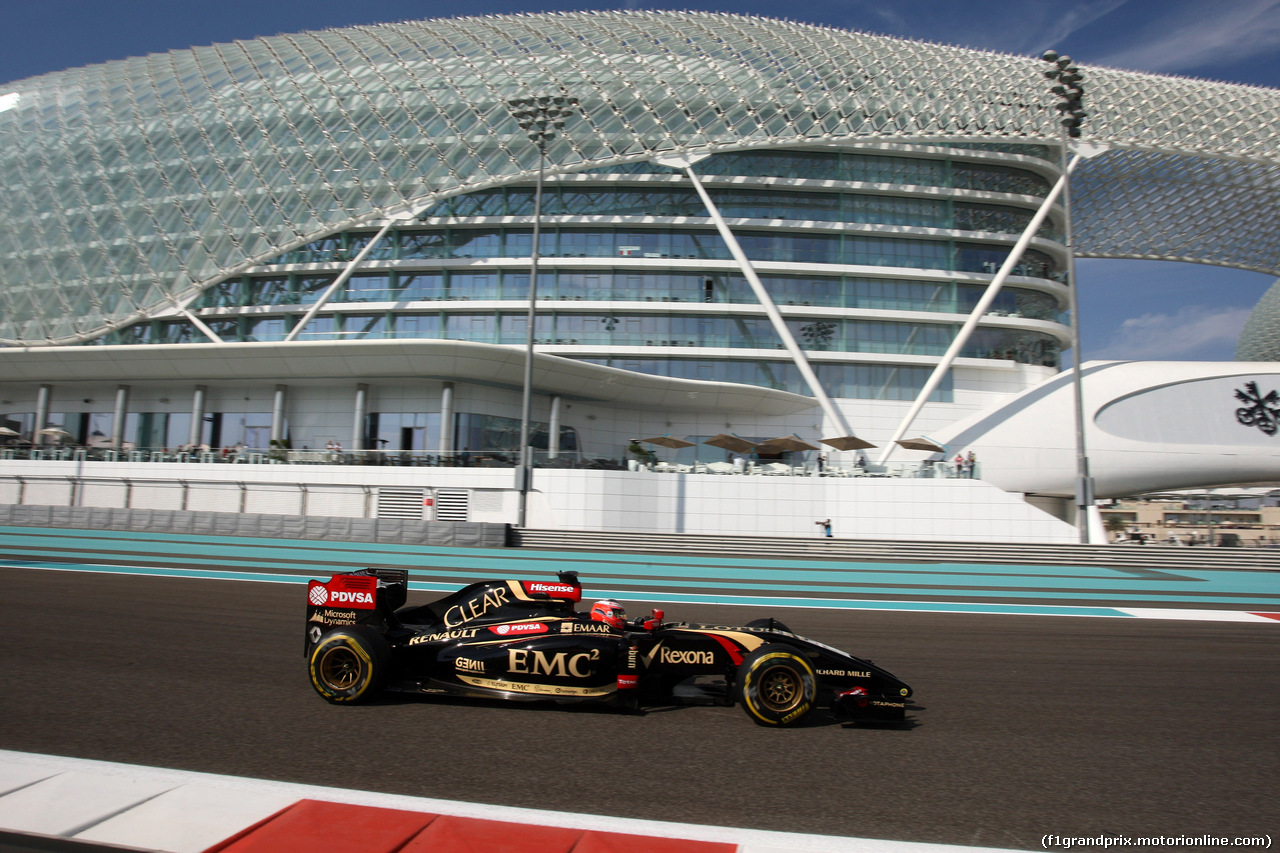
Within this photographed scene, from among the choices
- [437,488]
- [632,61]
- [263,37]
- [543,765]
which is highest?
[263,37]

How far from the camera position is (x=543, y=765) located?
430 cm

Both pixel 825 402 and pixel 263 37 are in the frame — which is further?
pixel 263 37

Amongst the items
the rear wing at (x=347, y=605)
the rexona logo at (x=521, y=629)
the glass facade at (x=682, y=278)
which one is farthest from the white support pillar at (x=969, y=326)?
the rear wing at (x=347, y=605)

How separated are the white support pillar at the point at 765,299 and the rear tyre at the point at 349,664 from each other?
2960cm

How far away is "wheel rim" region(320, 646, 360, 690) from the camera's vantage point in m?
5.54

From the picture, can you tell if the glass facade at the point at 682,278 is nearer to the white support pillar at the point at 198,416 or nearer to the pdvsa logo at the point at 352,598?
the white support pillar at the point at 198,416

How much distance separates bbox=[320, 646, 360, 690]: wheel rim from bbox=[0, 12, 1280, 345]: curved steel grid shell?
30.9 metres

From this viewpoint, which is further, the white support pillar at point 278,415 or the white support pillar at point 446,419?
the white support pillar at point 278,415

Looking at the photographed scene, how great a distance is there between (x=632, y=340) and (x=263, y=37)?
2663cm

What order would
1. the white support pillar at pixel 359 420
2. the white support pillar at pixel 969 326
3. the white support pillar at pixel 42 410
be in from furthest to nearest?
the white support pillar at pixel 42 410, the white support pillar at pixel 969 326, the white support pillar at pixel 359 420

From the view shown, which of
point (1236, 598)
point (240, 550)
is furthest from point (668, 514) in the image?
point (1236, 598)

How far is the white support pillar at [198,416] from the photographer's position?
33.5 meters

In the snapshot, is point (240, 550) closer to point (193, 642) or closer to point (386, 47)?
point (193, 642)

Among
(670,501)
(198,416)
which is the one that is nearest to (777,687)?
(670,501)
